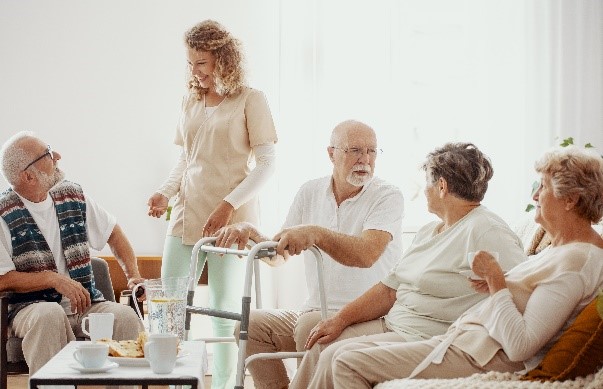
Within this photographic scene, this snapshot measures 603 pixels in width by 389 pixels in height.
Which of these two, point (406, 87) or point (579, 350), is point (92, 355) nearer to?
point (579, 350)

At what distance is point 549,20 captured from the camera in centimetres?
477

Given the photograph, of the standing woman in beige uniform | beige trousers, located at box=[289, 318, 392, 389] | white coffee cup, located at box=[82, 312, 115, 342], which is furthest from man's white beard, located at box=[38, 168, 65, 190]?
beige trousers, located at box=[289, 318, 392, 389]

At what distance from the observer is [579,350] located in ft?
6.77

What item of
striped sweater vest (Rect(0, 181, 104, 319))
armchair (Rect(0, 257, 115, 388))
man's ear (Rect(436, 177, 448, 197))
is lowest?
armchair (Rect(0, 257, 115, 388))

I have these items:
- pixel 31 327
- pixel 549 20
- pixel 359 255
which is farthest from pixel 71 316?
pixel 549 20

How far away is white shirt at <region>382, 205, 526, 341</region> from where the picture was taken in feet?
8.20

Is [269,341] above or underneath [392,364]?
underneath

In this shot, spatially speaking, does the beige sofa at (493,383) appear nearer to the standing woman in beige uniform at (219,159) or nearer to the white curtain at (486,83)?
the standing woman in beige uniform at (219,159)

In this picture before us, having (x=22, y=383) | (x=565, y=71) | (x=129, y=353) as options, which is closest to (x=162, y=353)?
(x=129, y=353)

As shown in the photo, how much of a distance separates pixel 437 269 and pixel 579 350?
1.89 ft

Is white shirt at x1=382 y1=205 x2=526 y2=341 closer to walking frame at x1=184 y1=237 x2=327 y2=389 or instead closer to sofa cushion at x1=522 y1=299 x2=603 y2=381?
walking frame at x1=184 y1=237 x2=327 y2=389

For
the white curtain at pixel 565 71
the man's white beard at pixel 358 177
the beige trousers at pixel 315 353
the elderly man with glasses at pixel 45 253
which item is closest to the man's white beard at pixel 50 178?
the elderly man with glasses at pixel 45 253

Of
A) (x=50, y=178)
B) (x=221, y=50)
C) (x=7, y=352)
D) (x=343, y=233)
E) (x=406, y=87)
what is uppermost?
(x=221, y=50)

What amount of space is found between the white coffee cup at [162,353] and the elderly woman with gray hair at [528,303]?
0.45 m
